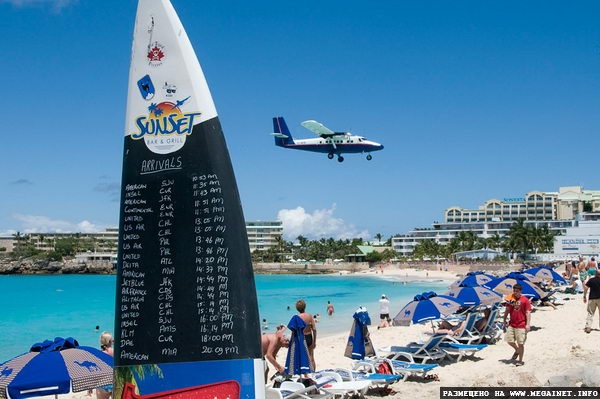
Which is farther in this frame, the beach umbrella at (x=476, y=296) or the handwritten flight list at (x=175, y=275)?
the beach umbrella at (x=476, y=296)

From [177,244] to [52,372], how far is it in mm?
1990

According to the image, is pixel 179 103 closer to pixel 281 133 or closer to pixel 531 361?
pixel 531 361

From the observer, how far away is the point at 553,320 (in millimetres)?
16391

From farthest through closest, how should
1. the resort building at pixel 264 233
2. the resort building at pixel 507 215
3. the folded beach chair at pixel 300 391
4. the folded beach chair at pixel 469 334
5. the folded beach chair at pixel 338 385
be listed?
the resort building at pixel 264 233, the resort building at pixel 507 215, the folded beach chair at pixel 469 334, the folded beach chair at pixel 338 385, the folded beach chair at pixel 300 391

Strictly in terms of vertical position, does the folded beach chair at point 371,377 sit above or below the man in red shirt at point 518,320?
below

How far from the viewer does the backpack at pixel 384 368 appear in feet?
30.7

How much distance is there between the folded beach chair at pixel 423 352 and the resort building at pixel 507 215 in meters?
115

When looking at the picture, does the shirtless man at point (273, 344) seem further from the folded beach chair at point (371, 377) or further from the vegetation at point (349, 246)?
the vegetation at point (349, 246)

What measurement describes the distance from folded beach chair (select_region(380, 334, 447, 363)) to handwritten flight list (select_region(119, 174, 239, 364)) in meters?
6.43

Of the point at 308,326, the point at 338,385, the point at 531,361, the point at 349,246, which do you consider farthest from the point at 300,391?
the point at 349,246

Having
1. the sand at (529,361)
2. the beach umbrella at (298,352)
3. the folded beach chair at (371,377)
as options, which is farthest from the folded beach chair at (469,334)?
the beach umbrella at (298,352)

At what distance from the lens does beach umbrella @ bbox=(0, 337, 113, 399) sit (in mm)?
5539

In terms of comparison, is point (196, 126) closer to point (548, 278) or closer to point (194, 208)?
point (194, 208)

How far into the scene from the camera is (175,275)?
15.9 ft
